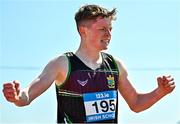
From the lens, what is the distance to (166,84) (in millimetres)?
4840

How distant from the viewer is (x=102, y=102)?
15.3 ft

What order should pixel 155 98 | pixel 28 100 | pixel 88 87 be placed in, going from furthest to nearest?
pixel 155 98, pixel 88 87, pixel 28 100

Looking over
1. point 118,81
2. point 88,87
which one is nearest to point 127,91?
point 118,81

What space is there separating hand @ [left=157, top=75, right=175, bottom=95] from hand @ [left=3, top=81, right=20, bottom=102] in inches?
54.7

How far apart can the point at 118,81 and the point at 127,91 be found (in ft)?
0.61

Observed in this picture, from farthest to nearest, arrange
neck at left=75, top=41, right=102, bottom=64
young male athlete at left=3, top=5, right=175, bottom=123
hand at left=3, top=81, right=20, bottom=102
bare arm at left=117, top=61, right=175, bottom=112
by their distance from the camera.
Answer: bare arm at left=117, top=61, right=175, bottom=112 → neck at left=75, top=41, right=102, bottom=64 → young male athlete at left=3, top=5, right=175, bottom=123 → hand at left=3, top=81, right=20, bottom=102

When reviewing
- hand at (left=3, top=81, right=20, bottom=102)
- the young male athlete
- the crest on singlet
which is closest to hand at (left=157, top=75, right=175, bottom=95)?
the young male athlete

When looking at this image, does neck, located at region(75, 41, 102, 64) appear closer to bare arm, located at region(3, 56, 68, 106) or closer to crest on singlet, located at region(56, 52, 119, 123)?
crest on singlet, located at region(56, 52, 119, 123)

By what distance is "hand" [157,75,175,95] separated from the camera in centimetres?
484

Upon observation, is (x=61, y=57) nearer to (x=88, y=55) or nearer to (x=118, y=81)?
(x=88, y=55)

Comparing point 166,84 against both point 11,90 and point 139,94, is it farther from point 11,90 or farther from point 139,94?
point 11,90

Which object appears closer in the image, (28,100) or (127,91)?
(28,100)

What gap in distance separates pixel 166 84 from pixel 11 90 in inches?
58.1

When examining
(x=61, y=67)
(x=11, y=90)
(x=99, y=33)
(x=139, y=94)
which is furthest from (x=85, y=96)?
(x=11, y=90)
